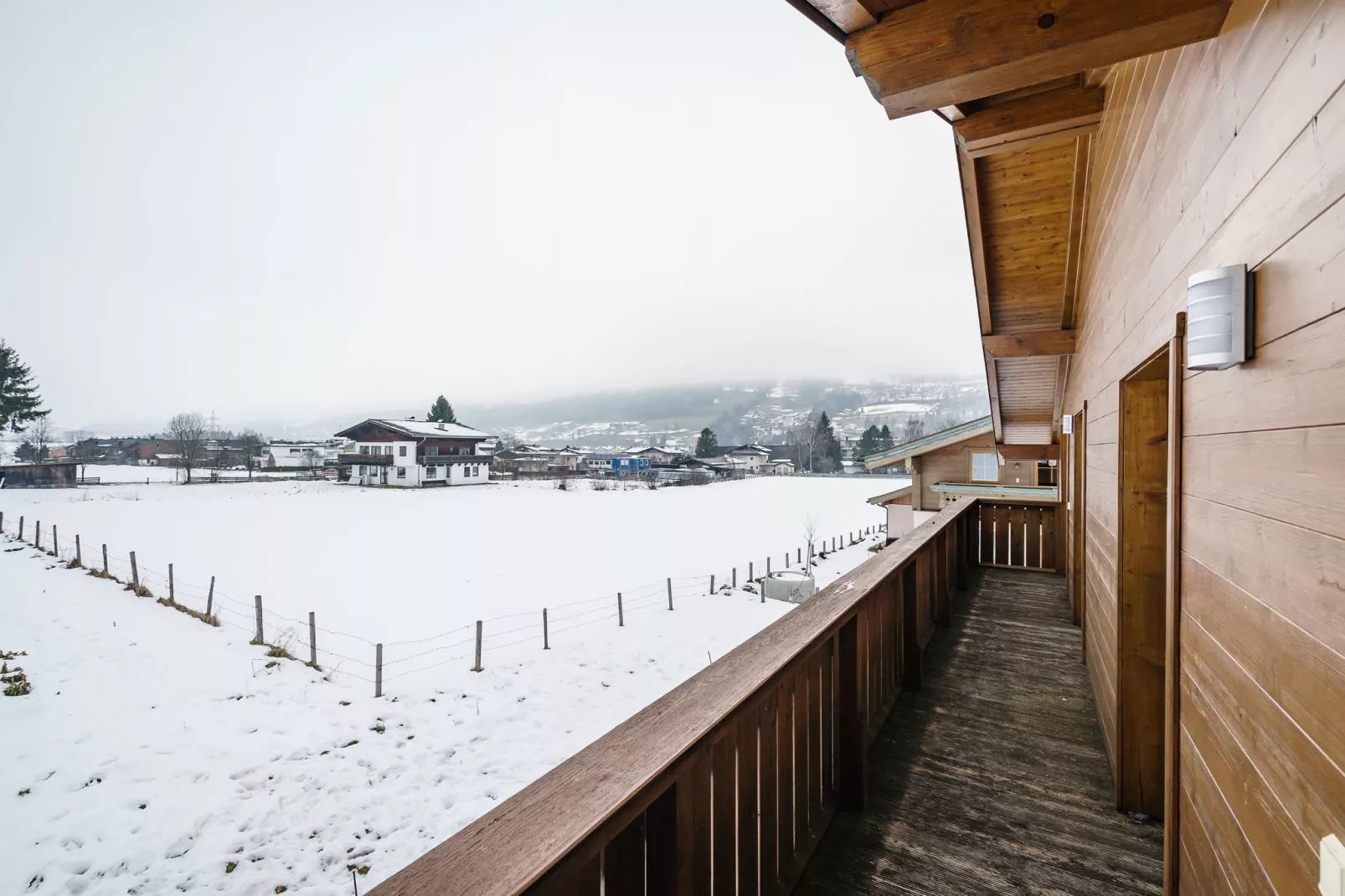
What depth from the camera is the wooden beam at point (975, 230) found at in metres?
3.84

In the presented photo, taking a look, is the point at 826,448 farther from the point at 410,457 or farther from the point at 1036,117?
the point at 1036,117

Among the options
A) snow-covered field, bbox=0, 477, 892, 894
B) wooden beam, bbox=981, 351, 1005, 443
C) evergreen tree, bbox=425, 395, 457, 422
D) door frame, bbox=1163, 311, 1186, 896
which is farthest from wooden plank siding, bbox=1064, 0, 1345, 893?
evergreen tree, bbox=425, 395, 457, 422

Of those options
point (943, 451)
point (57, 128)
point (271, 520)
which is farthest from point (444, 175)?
point (943, 451)

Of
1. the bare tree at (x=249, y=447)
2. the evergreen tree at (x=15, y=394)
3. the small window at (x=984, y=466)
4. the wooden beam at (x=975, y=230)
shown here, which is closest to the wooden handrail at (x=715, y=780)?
the wooden beam at (x=975, y=230)

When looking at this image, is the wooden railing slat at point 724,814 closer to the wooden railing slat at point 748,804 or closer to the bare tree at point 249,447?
the wooden railing slat at point 748,804

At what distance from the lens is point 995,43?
174 centimetres

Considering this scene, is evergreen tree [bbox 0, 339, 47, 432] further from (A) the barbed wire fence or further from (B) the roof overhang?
(B) the roof overhang

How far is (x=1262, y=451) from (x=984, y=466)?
13924 mm

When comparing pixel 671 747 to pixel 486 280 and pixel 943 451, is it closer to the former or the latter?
pixel 943 451

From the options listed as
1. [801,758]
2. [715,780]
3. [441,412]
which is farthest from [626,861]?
[441,412]

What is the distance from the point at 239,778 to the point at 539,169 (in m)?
61.9

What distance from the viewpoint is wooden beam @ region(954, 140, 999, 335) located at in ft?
12.6

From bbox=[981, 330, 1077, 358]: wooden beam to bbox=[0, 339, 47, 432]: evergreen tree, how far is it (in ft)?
170

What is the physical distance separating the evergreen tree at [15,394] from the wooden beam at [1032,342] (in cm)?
5193
